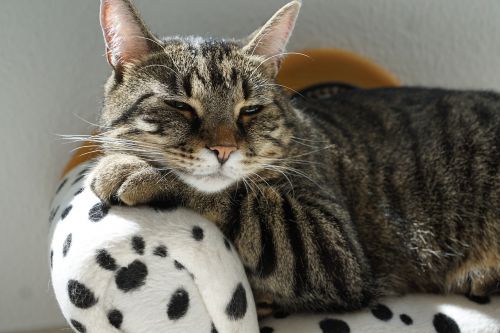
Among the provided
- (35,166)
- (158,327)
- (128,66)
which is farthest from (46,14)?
(158,327)

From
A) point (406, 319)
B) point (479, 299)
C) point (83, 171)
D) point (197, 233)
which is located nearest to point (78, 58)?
point (83, 171)

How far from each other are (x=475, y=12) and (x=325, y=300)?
1421 mm

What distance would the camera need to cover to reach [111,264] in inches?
36.0

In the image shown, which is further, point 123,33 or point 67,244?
point 123,33

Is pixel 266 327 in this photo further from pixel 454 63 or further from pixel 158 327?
pixel 454 63

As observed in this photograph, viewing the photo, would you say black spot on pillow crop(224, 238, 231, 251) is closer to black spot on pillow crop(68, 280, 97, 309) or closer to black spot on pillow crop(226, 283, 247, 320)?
black spot on pillow crop(226, 283, 247, 320)

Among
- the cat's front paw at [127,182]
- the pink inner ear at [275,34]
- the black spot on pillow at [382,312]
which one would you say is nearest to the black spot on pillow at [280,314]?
the black spot on pillow at [382,312]

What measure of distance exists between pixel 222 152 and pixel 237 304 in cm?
31

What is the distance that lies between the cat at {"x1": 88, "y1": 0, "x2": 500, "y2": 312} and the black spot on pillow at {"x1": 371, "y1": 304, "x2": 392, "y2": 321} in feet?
0.11

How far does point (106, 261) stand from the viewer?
915mm

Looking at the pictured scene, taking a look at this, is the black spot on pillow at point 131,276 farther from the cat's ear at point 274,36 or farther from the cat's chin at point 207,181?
the cat's ear at point 274,36

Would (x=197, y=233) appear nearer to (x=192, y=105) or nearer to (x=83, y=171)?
(x=192, y=105)

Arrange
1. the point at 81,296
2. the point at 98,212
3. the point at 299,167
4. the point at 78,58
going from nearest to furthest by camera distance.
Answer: the point at 81,296, the point at 98,212, the point at 299,167, the point at 78,58

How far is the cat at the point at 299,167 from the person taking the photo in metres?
1.09
